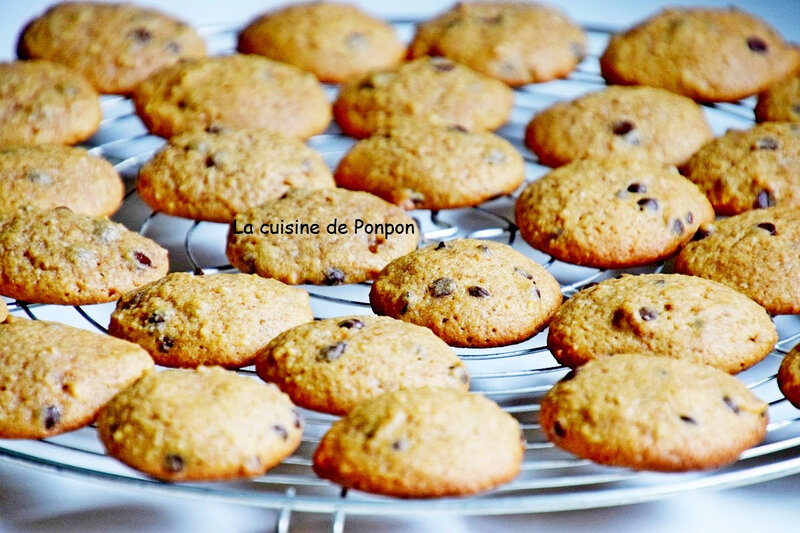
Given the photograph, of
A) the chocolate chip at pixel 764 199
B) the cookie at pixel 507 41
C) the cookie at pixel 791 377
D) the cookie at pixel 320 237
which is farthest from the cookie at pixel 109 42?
the cookie at pixel 791 377

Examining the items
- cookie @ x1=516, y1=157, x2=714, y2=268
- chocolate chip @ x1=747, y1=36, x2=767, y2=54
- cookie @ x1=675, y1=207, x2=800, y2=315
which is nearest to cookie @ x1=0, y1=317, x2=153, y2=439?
cookie @ x1=516, y1=157, x2=714, y2=268

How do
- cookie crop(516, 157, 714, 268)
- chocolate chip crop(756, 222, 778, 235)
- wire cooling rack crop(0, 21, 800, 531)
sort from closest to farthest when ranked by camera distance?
wire cooling rack crop(0, 21, 800, 531)
chocolate chip crop(756, 222, 778, 235)
cookie crop(516, 157, 714, 268)

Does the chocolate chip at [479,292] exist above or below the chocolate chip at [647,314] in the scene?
below

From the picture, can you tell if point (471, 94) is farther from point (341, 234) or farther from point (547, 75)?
point (341, 234)

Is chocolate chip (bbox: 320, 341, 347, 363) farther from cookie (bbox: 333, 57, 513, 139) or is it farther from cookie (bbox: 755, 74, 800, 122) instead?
cookie (bbox: 755, 74, 800, 122)

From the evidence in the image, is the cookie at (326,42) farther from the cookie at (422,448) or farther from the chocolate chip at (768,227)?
the cookie at (422,448)
